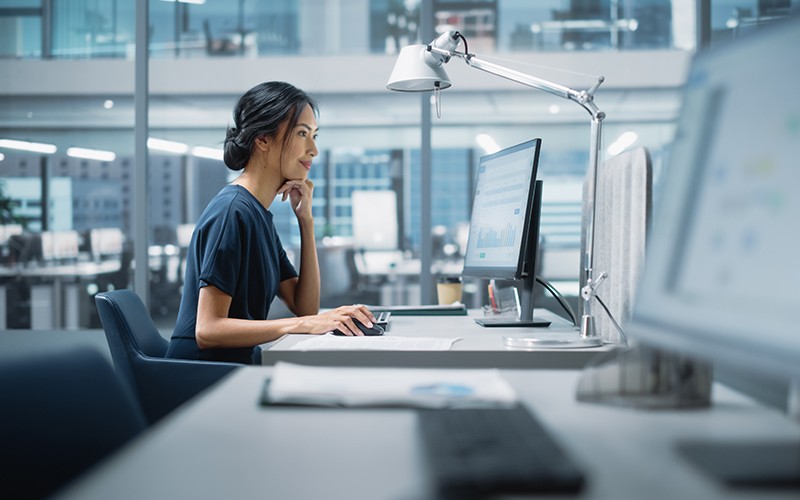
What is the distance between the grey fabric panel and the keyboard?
0.94m

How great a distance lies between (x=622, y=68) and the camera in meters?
3.99

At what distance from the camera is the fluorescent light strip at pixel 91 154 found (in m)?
4.27

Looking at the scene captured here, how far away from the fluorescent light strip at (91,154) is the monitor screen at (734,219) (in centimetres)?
386

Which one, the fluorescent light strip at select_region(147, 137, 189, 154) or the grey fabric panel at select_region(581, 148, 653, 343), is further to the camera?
the fluorescent light strip at select_region(147, 137, 189, 154)

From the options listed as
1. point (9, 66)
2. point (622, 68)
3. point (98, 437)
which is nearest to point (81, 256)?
point (9, 66)

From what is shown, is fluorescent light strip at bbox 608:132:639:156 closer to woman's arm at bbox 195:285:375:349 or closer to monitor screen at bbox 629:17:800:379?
woman's arm at bbox 195:285:375:349

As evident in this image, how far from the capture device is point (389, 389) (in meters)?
1.08

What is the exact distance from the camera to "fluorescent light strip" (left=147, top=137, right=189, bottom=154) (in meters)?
4.24

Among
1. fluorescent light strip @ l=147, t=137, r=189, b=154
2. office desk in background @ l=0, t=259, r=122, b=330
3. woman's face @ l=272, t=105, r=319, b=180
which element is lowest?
office desk in background @ l=0, t=259, r=122, b=330

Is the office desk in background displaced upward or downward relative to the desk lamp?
downward

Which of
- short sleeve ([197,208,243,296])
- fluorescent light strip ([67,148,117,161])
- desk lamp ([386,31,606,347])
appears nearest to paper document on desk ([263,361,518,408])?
desk lamp ([386,31,606,347])

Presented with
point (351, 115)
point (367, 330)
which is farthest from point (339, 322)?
point (351, 115)

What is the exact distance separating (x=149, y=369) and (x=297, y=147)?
2.63 ft

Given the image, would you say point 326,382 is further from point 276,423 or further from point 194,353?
point 194,353
